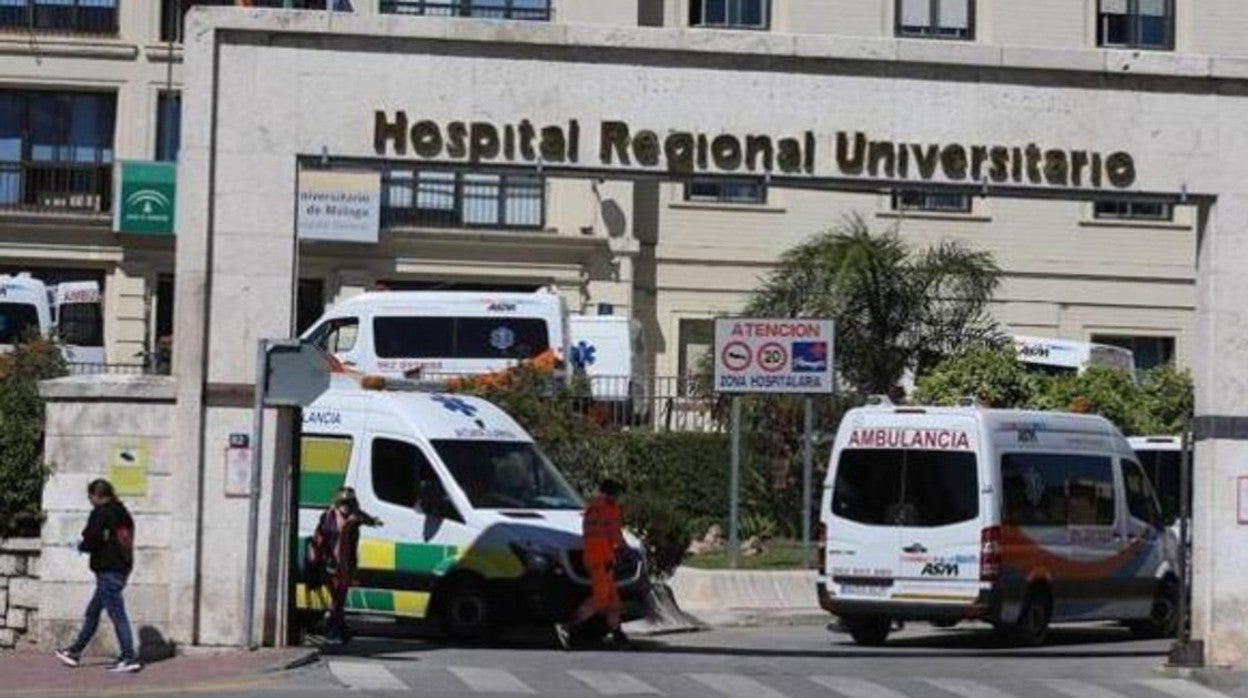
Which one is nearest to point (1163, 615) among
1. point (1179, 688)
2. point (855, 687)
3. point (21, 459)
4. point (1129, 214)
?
point (1179, 688)

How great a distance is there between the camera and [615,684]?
19.2 metres

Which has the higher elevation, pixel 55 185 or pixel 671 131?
pixel 55 185

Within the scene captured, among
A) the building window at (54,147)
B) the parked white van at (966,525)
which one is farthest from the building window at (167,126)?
the parked white van at (966,525)

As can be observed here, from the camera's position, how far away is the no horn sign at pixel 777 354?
29.5 metres

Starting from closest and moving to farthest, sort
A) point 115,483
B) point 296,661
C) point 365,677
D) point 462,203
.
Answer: point 365,677, point 296,661, point 115,483, point 462,203

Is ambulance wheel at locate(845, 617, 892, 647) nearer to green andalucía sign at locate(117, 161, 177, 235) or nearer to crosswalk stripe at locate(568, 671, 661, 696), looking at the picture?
crosswalk stripe at locate(568, 671, 661, 696)

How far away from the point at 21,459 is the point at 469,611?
Result: 4508 mm

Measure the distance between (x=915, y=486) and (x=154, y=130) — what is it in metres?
25.2

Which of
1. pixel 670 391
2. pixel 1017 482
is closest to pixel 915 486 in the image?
pixel 1017 482

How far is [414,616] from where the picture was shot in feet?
75.8

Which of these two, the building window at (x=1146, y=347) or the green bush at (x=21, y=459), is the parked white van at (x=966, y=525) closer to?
the green bush at (x=21, y=459)

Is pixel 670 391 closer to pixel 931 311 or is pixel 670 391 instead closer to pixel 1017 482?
pixel 931 311

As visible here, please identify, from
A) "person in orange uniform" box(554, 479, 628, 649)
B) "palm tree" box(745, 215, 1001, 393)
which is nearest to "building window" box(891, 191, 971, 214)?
"palm tree" box(745, 215, 1001, 393)

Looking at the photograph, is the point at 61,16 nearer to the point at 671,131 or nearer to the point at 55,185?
the point at 55,185
